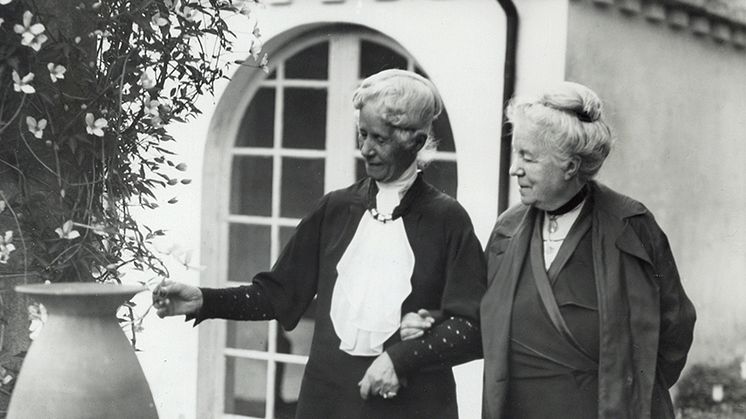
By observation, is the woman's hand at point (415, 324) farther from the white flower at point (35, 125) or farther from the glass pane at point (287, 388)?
the glass pane at point (287, 388)

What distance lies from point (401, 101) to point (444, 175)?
270 cm

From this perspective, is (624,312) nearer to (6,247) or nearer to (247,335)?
(6,247)

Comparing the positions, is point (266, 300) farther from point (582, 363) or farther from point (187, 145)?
point (187, 145)

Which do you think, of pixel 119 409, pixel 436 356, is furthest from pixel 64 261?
pixel 436 356

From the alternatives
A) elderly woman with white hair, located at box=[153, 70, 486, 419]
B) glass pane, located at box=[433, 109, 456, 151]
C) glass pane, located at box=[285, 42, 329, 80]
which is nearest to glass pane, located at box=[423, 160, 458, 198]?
glass pane, located at box=[433, 109, 456, 151]

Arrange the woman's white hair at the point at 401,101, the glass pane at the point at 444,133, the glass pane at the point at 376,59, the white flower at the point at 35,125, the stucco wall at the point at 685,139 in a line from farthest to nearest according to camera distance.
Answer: the glass pane at the point at 376,59 → the glass pane at the point at 444,133 → the stucco wall at the point at 685,139 → the woman's white hair at the point at 401,101 → the white flower at the point at 35,125

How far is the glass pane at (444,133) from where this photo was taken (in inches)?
221

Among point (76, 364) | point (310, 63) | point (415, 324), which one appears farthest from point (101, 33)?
point (310, 63)

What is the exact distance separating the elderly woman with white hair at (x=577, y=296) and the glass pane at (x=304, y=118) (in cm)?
320

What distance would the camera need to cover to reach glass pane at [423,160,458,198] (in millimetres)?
5617

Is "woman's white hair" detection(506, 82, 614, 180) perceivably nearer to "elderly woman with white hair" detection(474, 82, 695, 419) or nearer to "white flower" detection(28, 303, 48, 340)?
"elderly woman with white hair" detection(474, 82, 695, 419)

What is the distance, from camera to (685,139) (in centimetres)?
637

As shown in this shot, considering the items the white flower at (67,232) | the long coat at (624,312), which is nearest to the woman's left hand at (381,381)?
the long coat at (624,312)

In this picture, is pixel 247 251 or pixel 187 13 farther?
pixel 247 251
